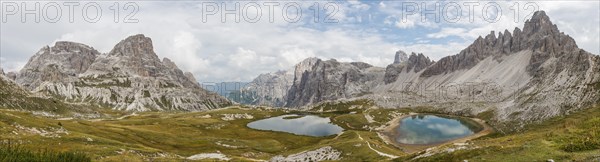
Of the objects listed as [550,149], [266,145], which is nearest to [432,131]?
[266,145]

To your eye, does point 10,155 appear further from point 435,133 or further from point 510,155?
point 435,133

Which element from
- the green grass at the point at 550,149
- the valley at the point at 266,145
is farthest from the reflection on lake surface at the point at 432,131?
the green grass at the point at 550,149

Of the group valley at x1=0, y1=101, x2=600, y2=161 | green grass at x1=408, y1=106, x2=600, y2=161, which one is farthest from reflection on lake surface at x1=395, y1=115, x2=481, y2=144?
green grass at x1=408, y1=106, x2=600, y2=161

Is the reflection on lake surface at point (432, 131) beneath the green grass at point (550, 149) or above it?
beneath

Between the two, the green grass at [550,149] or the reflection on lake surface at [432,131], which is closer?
the green grass at [550,149]

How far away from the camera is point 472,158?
118 ft

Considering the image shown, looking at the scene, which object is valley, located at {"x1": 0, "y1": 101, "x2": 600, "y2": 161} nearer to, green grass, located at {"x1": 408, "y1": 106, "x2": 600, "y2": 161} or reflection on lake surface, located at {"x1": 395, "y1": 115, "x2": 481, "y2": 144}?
green grass, located at {"x1": 408, "y1": 106, "x2": 600, "y2": 161}

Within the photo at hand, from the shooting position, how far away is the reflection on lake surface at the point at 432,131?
14288 centimetres

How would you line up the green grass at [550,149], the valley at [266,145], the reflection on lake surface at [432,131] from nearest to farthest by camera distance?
1. the green grass at [550,149]
2. the valley at [266,145]
3. the reflection on lake surface at [432,131]

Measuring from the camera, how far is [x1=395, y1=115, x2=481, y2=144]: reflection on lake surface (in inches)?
5625

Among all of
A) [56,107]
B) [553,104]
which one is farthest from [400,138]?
[56,107]

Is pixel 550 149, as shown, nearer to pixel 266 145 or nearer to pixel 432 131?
pixel 266 145

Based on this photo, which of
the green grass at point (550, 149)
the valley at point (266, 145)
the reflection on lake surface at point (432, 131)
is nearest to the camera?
the green grass at point (550, 149)

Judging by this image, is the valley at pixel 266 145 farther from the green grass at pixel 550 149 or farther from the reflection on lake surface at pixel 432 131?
the reflection on lake surface at pixel 432 131
